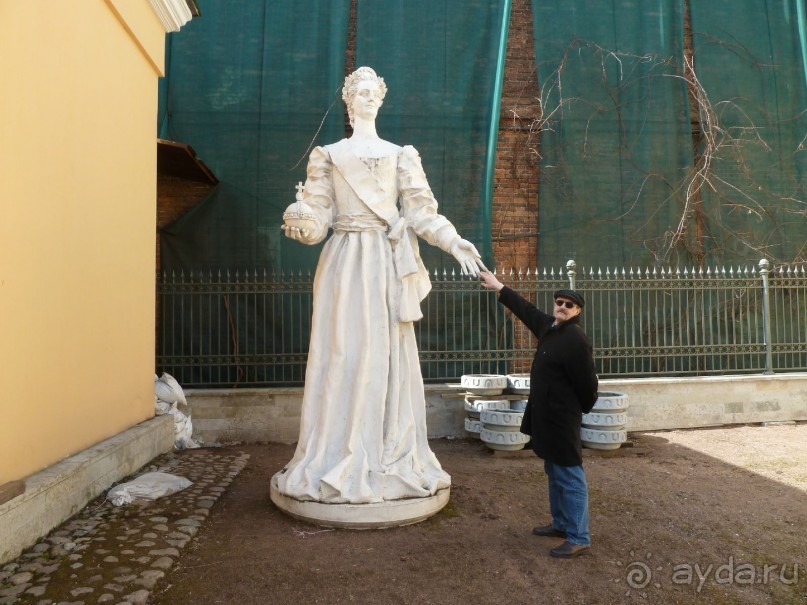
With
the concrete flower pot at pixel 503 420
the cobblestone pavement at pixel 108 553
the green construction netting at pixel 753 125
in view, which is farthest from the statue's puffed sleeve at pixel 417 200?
the green construction netting at pixel 753 125

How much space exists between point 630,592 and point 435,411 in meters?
4.13

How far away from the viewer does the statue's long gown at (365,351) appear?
3.77 meters

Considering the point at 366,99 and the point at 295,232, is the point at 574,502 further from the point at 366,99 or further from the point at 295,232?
the point at 366,99

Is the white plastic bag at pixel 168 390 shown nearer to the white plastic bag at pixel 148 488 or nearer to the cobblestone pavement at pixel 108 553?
the white plastic bag at pixel 148 488

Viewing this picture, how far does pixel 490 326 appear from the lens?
7785 mm

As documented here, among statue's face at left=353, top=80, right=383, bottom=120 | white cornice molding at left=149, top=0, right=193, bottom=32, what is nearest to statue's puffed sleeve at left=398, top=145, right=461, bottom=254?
statue's face at left=353, top=80, right=383, bottom=120

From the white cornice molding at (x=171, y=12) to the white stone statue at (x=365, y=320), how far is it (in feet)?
9.05

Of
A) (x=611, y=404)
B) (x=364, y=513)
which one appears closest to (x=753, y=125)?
(x=611, y=404)

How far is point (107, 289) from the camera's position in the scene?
464cm

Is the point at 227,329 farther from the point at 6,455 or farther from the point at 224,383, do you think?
the point at 6,455

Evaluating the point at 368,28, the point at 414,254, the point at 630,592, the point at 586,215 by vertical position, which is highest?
the point at 368,28

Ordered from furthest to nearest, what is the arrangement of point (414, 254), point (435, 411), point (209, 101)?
1. point (209, 101)
2. point (435, 411)
3. point (414, 254)

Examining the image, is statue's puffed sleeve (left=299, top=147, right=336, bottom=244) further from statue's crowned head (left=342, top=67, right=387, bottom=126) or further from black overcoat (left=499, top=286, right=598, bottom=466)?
black overcoat (left=499, top=286, right=598, bottom=466)

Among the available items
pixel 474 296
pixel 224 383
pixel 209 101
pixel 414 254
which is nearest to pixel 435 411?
pixel 474 296
